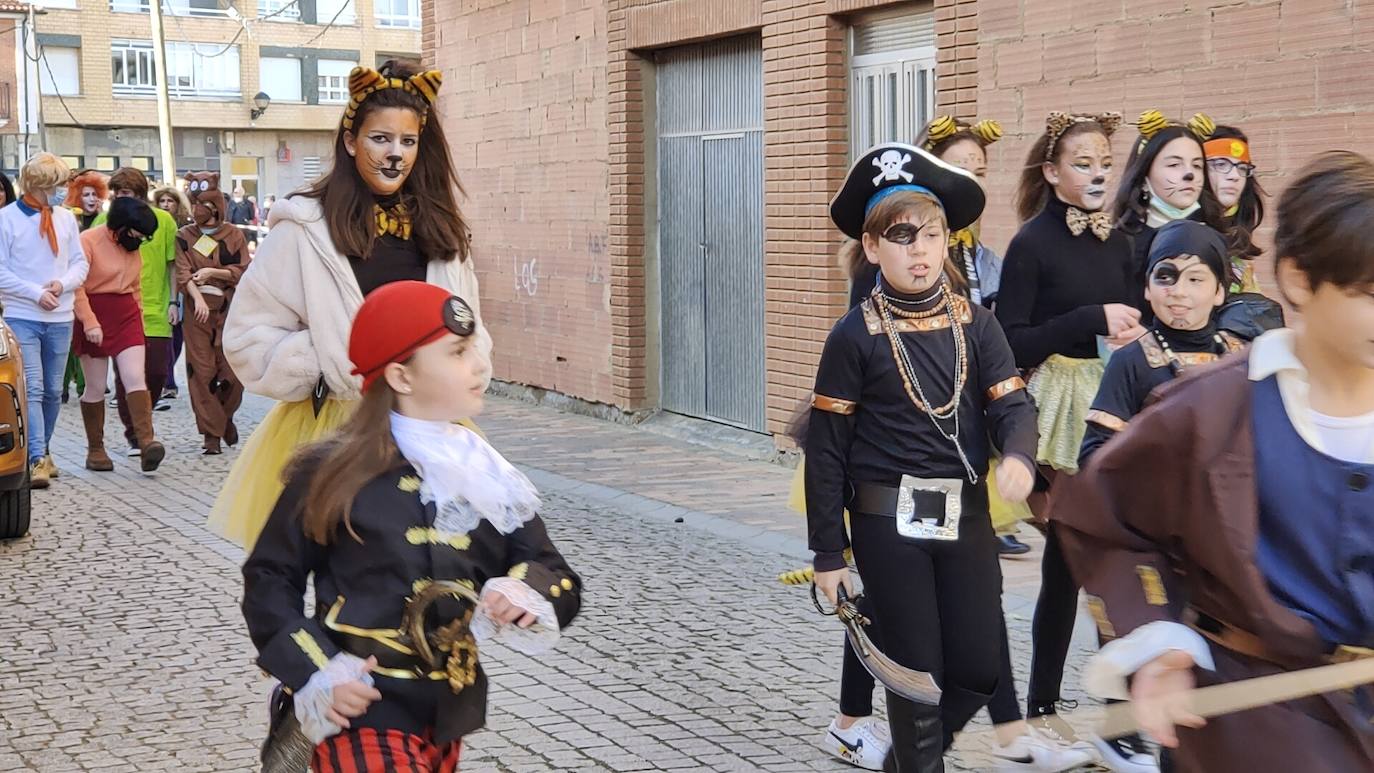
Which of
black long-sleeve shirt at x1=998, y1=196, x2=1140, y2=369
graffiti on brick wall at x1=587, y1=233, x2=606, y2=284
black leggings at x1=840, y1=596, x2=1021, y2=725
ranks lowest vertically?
black leggings at x1=840, y1=596, x2=1021, y2=725

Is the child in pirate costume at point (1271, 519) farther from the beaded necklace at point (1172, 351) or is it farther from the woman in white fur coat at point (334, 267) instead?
the woman in white fur coat at point (334, 267)

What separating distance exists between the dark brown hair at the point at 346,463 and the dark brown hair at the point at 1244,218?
3353 mm

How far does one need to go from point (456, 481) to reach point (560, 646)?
3698 millimetres

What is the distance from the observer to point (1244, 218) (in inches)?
248

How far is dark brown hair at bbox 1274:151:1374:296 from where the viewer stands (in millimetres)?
2643

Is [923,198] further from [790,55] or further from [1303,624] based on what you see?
[790,55]

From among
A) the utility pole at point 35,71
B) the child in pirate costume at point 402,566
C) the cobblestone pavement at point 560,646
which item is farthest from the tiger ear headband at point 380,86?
the utility pole at point 35,71

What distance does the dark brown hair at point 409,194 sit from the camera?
203 inches

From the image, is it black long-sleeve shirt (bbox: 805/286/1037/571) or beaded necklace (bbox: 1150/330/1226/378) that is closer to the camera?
black long-sleeve shirt (bbox: 805/286/1037/571)

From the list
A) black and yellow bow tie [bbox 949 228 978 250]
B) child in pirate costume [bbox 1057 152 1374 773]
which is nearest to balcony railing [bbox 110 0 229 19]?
black and yellow bow tie [bbox 949 228 978 250]

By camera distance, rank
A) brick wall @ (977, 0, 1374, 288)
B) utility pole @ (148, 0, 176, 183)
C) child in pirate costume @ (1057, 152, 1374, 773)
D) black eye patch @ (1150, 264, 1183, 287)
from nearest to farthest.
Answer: child in pirate costume @ (1057, 152, 1374, 773)
black eye patch @ (1150, 264, 1183, 287)
brick wall @ (977, 0, 1374, 288)
utility pole @ (148, 0, 176, 183)

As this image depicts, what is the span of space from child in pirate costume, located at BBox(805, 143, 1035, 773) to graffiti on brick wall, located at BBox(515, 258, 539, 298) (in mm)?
11208

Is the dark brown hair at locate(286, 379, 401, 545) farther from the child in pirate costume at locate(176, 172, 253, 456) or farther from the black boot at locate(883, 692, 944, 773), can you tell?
the child in pirate costume at locate(176, 172, 253, 456)

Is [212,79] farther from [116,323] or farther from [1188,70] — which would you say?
[1188,70]
